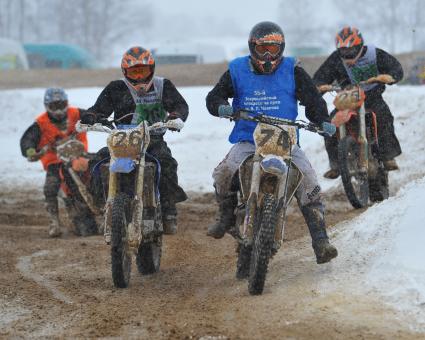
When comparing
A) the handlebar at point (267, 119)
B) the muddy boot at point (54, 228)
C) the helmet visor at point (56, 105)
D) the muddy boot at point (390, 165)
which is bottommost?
the muddy boot at point (54, 228)

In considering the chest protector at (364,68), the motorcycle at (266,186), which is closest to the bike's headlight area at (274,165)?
the motorcycle at (266,186)

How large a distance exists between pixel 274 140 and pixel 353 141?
4065mm

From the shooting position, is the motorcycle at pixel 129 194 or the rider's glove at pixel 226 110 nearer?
the rider's glove at pixel 226 110

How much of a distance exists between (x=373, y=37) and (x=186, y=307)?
5759cm

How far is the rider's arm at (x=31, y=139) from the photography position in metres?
11.6

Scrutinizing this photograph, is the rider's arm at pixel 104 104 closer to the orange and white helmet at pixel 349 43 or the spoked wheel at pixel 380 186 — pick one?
the orange and white helmet at pixel 349 43

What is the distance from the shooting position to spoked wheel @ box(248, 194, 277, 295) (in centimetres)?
659

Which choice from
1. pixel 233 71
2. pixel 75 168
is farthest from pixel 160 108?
pixel 75 168

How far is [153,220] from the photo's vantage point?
25.1ft

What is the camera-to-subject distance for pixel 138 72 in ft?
26.7

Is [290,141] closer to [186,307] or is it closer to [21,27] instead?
[186,307]

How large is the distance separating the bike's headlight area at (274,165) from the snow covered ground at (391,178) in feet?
3.01

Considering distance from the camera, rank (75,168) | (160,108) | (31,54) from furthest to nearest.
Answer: (31,54) → (75,168) → (160,108)

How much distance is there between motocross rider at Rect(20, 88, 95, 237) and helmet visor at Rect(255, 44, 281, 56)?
4687 millimetres
